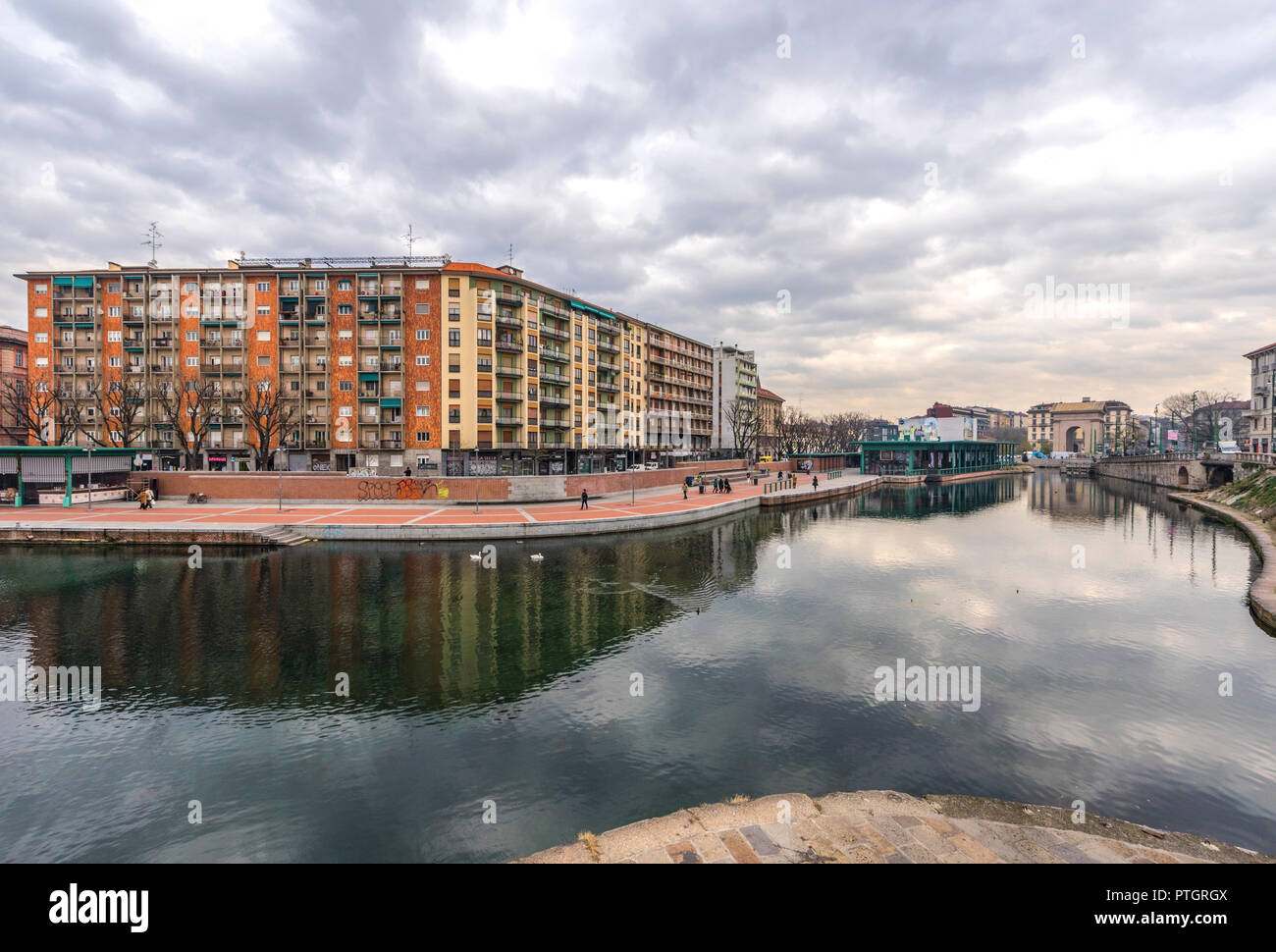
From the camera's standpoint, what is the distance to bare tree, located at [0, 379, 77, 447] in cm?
5781

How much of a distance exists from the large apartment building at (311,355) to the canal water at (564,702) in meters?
34.8

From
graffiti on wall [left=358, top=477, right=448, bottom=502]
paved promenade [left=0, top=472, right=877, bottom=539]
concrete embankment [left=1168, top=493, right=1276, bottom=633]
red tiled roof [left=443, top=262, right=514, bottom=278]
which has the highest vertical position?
red tiled roof [left=443, top=262, right=514, bottom=278]

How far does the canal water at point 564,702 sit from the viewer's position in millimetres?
9875

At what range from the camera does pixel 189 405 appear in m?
61.7

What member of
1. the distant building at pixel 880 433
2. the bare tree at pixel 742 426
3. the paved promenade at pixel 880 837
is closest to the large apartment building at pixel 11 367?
the paved promenade at pixel 880 837

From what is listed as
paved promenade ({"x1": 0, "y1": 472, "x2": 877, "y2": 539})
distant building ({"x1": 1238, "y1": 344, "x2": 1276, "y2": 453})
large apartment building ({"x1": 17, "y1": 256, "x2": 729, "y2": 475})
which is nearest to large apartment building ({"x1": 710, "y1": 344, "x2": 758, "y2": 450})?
large apartment building ({"x1": 17, "y1": 256, "x2": 729, "y2": 475})

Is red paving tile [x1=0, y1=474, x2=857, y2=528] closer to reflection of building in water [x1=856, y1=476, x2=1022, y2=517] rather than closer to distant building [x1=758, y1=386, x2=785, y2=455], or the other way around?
reflection of building in water [x1=856, y1=476, x2=1022, y2=517]

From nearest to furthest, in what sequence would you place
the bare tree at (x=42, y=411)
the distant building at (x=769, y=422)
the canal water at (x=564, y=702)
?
the canal water at (x=564, y=702)
the bare tree at (x=42, y=411)
the distant building at (x=769, y=422)

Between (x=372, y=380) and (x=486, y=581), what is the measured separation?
45758 millimetres

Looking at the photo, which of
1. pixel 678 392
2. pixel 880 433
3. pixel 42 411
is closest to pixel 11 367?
pixel 42 411

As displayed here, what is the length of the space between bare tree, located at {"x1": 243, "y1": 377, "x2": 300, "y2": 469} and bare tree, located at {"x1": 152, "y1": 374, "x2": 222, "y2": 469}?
3396 millimetres

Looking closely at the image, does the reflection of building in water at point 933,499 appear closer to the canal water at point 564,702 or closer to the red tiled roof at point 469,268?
the canal water at point 564,702

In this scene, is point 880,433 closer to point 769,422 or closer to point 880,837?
point 769,422

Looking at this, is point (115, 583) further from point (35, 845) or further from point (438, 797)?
point (438, 797)
